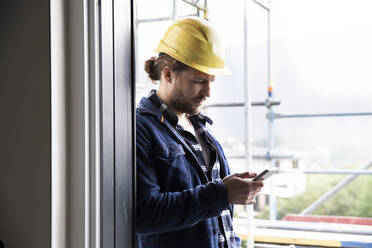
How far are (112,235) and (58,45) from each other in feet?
1.04

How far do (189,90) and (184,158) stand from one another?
22 centimetres

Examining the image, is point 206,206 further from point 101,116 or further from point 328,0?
point 328,0

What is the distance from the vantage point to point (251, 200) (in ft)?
3.68

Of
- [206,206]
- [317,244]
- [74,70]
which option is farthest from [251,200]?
[317,244]

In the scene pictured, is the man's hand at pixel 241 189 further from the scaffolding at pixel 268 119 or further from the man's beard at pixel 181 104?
the scaffolding at pixel 268 119

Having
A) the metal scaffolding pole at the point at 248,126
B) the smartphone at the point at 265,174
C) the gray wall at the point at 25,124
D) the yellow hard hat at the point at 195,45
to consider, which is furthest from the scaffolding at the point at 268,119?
the gray wall at the point at 25,124

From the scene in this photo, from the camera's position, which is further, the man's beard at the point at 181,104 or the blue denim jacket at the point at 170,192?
the man's beard at the point at 181,104

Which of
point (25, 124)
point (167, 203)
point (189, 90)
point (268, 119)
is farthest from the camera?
point (268, 119)

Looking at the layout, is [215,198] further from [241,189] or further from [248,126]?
[248,126]

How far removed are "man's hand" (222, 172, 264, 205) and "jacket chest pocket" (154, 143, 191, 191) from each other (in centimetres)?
11

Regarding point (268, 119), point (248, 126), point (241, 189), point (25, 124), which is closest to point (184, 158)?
point (241, 189)

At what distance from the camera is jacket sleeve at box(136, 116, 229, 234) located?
1.01 meters

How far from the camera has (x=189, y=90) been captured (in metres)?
1.23

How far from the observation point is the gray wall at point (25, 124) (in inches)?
24.5
